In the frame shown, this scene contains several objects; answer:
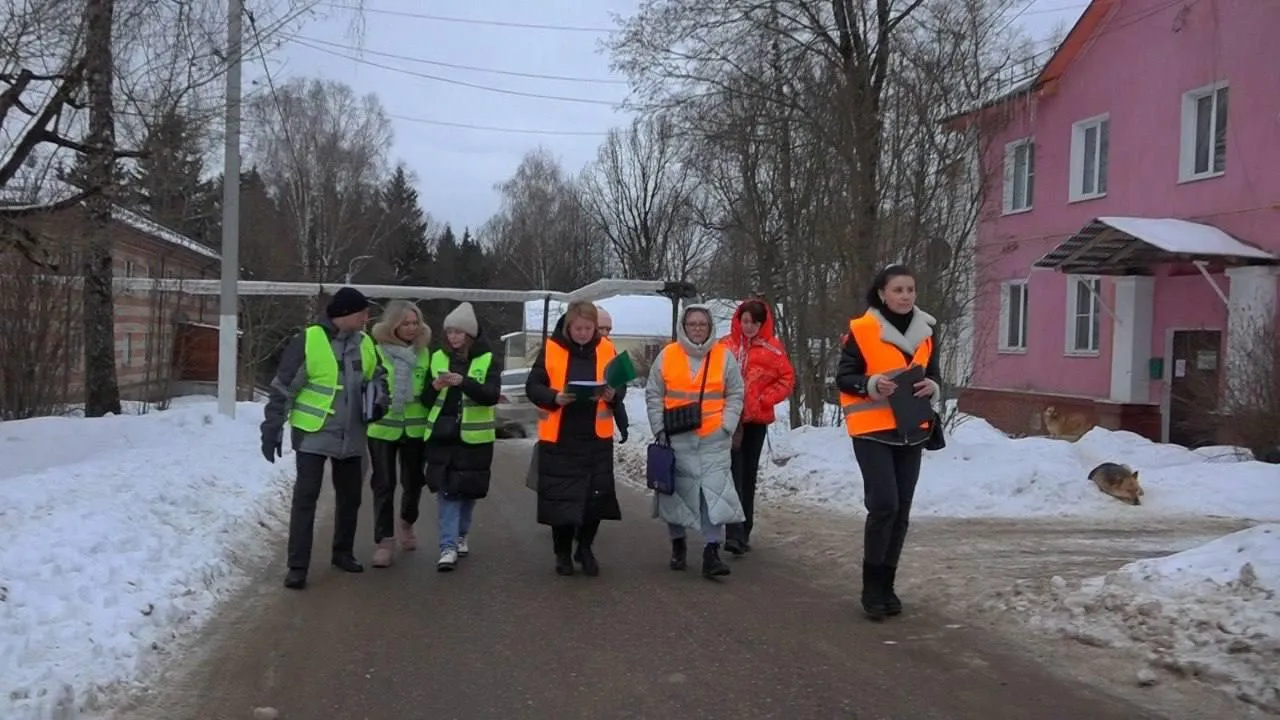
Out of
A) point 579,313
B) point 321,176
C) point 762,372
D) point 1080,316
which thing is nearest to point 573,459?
point 579,313

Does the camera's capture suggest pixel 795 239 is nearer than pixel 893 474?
No

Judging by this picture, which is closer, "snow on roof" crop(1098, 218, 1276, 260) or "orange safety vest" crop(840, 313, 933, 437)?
"orange safety vest" crop(840, 313, 933, 437)

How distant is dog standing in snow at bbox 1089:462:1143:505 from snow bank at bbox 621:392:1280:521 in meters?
0.08

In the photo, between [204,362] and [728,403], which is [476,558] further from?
[204,362]

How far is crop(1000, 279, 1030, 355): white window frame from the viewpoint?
21641mm

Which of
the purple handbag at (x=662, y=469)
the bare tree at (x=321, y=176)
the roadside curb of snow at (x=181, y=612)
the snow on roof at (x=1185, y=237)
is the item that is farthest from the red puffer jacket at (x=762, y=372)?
the bare tree at (x=321, y=176)

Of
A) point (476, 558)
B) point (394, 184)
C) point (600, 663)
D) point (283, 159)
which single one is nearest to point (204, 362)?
point (283, 159)

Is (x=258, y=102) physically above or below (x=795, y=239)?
above

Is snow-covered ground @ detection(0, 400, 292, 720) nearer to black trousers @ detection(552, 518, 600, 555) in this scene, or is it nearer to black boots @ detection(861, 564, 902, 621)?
black trousers @ detection(552, 518, 600, 555)

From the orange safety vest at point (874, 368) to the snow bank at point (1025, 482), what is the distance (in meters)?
4.24

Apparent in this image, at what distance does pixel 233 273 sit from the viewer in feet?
55.9

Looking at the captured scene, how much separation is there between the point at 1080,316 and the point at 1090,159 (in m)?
2.88

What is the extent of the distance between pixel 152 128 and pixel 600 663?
9244 millimetres

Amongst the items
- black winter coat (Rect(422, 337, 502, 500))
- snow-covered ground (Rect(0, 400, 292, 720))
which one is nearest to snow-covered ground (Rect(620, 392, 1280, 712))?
black winter coat (Rect(422, 337, 502, 500))
